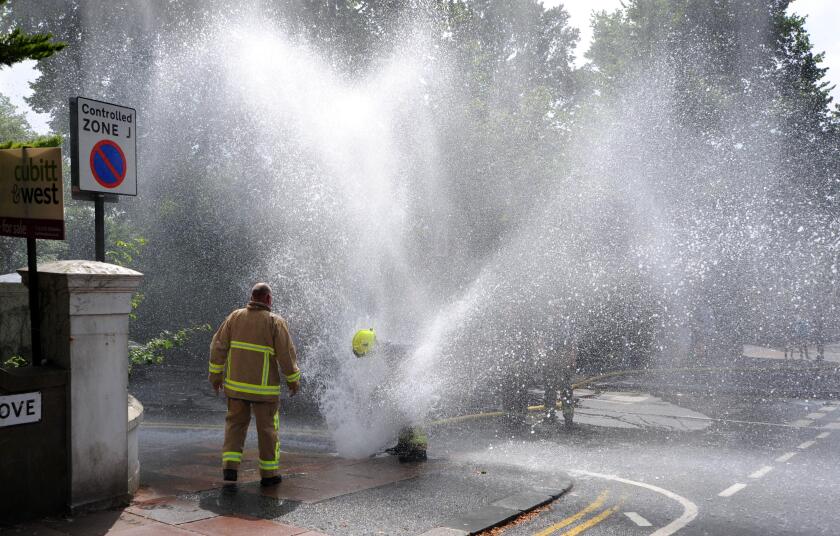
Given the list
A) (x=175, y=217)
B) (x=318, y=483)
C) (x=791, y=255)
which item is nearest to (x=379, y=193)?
(x=175, y=217)

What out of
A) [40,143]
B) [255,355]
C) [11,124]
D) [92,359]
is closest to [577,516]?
[255,355]

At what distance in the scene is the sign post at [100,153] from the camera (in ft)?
17.6

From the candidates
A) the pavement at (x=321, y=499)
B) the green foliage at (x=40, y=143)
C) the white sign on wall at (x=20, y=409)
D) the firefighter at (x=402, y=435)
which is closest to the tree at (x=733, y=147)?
the firefighter at (x=402, y=435)

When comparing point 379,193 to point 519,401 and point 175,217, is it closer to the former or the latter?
point 519,401

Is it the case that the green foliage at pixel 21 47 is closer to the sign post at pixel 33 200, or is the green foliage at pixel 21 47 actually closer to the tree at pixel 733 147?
the sign post at pixel 33 200

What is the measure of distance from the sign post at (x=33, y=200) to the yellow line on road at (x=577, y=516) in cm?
392

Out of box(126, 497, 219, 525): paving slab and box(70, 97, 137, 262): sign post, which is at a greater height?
box(70, 97, 137, 262): sign post

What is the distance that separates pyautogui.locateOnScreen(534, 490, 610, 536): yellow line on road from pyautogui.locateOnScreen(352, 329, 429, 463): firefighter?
2035 millimetres

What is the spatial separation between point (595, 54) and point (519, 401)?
29089mm

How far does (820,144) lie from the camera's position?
25.3 metres

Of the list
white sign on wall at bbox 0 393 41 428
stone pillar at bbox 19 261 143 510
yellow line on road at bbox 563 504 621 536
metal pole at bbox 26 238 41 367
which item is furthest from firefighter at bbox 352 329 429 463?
white sign on wall at bbox 0 393 41 428

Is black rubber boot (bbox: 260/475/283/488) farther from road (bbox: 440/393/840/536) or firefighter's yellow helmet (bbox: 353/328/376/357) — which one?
road (bbox: 440/393/840/536)

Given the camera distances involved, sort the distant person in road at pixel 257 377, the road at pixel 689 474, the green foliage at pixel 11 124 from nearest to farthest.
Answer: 1. the road at pixel 689 474
2. the distant person in road at pixel 257 377
3. the green foliage at pixel 11 124

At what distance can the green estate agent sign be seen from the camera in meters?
4.77
